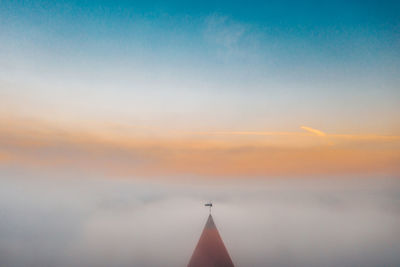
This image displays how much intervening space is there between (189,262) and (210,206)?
3.20 m

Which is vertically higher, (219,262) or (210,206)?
(210,206)

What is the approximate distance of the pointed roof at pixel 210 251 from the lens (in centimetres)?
2661

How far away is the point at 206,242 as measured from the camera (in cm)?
2681

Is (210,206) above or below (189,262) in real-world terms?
above

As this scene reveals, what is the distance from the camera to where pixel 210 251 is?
26.7 metres

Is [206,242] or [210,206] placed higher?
[210,206]

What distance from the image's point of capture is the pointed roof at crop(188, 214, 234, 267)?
26.6 m

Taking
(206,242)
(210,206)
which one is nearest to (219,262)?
(206,242)

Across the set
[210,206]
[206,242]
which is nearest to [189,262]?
[206,242]

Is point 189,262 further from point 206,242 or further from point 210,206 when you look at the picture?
point 210,206

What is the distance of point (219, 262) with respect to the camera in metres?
26.5

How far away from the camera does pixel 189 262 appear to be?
1064 inches

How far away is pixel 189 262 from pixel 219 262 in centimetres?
167

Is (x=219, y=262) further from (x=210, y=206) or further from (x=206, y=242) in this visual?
(x=210, y=206)
